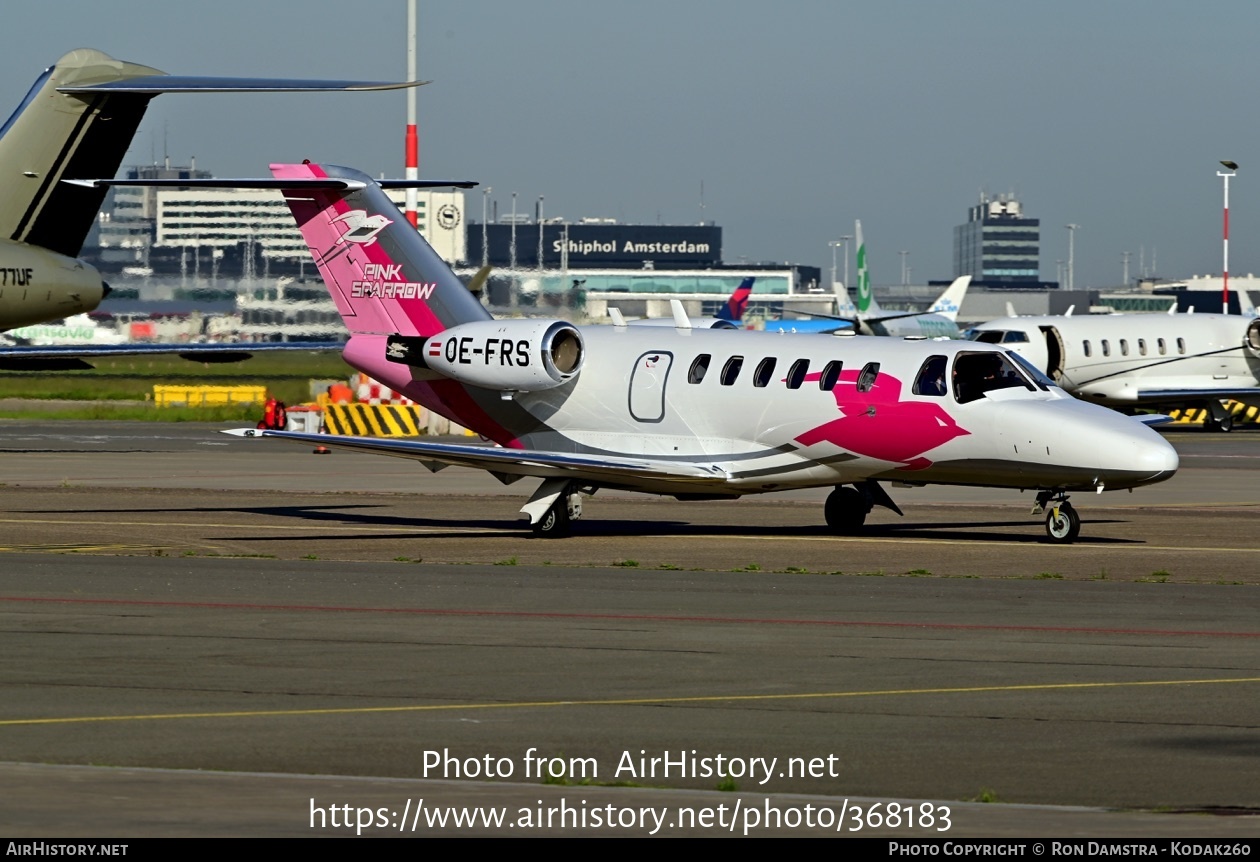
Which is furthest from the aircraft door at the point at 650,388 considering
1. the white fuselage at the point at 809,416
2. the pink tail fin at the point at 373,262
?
the pink tail fin at the point at 373,262

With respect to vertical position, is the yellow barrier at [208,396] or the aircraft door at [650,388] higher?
the aircraft door at [650,388]

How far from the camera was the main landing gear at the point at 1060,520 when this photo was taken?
78.0ft

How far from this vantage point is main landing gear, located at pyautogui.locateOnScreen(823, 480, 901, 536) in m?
25.4

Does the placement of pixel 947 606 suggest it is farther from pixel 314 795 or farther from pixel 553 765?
pixel 314 795

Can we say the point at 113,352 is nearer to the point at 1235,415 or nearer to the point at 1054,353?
the point at 1054,353

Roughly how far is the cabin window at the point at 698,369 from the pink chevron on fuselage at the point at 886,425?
1.76m

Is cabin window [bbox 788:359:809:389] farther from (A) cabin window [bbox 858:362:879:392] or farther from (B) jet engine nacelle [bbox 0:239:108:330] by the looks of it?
(B) jet engine nacelle [bbox 0:239:108:330]

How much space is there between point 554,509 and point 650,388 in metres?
1.97

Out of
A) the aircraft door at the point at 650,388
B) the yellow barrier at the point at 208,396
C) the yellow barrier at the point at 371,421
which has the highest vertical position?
the aircraft door at the point at 650,388

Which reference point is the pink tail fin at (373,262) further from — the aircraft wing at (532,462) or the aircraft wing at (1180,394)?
the aircraft wing at (1180,394)

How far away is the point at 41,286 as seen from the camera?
3388 centimetres

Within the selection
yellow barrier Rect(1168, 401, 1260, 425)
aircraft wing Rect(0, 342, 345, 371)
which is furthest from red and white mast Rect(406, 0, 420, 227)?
yellow barrier Rect(1168, 401, 1260, 425)
